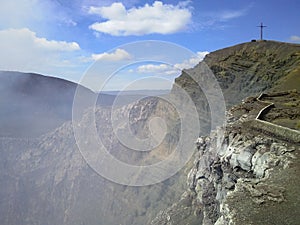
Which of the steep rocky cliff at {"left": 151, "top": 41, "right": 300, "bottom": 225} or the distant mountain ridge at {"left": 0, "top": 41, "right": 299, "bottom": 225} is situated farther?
the distant mountain ridge at {"left": 0, "top": 41, "right": 299, "bottom": 225}

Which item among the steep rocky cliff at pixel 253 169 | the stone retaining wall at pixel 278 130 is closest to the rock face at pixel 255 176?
the steep rocky cliff at pixel 253 169

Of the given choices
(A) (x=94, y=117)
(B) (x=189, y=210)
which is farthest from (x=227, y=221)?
(A) (x=94, y=117)

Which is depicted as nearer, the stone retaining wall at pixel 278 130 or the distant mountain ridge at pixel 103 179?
the stone retaining wall at pixel 278 130

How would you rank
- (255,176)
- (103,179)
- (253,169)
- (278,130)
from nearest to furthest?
(255,176) < (253,169) < (278,130) < (103,179)

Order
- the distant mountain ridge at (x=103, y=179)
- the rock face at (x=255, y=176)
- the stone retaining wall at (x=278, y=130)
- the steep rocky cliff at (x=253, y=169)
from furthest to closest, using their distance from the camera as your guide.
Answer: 1. the distant mountain ridge at (x=103, y=179)
2. the stone retaining wall at (x=278, y=130)
3. the steep rocky cliff at (x=253, y=169)
4. the rock face at (x=255, y=176)

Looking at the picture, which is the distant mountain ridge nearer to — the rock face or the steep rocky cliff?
the steep rocky cliff

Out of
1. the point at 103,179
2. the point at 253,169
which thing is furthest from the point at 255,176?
the point at 103,179

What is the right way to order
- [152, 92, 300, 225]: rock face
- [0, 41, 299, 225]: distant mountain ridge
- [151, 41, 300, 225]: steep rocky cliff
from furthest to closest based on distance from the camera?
[0, 41, 299, 225]: distant mountain ridge < [151, 41, 300, 225]: steep rocky cliff < [152, 92, 300, 225]: rock face

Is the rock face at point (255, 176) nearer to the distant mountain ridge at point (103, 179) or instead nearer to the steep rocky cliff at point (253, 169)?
the steep rocky cliff at point (253, 169)

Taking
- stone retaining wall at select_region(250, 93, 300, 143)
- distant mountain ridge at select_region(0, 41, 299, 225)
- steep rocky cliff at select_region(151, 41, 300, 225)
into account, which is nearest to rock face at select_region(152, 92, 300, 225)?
steep rocky cliff at select_region(151, 41, 300, 225)

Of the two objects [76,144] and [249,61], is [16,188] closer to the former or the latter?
[76,144]

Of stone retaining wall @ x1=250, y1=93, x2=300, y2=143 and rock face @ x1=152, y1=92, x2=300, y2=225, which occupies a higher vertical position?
stone retaining wall @ x1=250, y1=93, x2=300, y2=143

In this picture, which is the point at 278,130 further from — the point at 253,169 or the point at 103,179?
the point at 103,179
